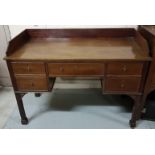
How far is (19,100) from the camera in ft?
5.32

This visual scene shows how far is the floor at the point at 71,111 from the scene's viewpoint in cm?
174

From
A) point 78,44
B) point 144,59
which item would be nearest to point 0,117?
point 78,44

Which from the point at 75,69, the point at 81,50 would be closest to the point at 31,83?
the point at 75,69

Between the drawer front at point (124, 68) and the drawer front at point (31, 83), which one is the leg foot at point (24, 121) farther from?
the drawer front at point (124, 68)

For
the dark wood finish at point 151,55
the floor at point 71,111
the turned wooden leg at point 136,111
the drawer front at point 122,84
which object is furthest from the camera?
the floor at point 71,111

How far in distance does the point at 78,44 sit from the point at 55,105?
797mm

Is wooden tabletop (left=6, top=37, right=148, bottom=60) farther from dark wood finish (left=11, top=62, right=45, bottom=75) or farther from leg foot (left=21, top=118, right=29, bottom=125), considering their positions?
leg foot (left=21, top=118, right=29, bottom=125)

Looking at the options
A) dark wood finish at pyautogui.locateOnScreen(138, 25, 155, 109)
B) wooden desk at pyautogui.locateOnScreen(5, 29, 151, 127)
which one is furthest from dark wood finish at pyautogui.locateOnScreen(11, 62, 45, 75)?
dark wood finish at pyautogui.locateOnScreen(138, 25, 155, 109)

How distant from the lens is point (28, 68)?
1.42 metres

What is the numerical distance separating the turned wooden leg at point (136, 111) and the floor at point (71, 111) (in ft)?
0.22

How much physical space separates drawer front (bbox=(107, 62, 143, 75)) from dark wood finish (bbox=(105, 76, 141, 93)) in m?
0.05

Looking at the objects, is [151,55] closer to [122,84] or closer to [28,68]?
[122,84]

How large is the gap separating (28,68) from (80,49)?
0.49 meters

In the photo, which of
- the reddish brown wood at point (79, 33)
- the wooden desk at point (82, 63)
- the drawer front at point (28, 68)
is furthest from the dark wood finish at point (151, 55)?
the drawer front at point (28, 68)
